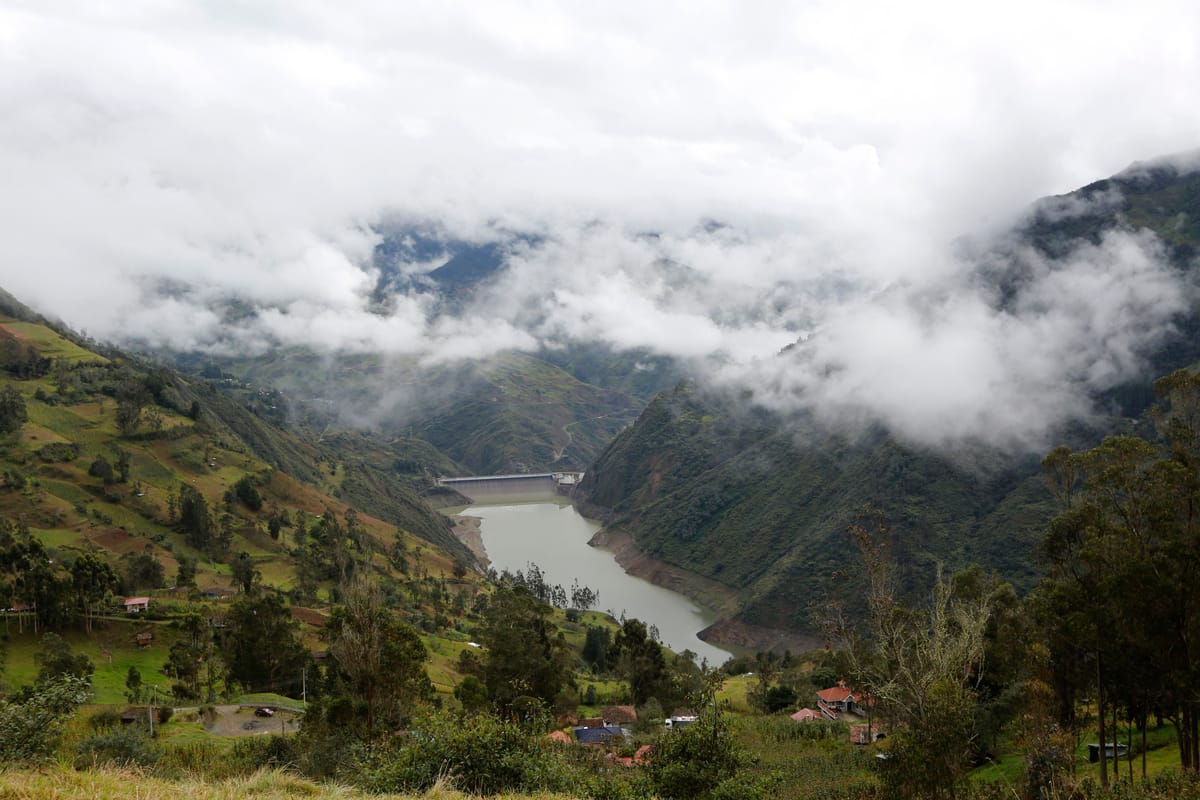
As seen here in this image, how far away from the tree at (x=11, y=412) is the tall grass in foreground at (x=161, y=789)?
81.9m

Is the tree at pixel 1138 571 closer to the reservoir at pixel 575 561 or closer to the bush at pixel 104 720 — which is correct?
the bush at pixel 104 720

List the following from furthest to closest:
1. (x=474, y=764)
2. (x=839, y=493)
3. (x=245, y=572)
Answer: (x=839, y=493), (x=245, y=572), (x=474, y=764)

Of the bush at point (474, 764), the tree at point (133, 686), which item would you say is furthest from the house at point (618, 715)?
the bush at point (474, 764)

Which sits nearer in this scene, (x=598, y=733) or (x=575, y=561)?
(x=598, y=733)

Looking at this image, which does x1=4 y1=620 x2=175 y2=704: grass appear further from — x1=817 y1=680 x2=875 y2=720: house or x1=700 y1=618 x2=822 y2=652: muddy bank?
x1=700 y1=618 x2=822 y2=652: muddy bank

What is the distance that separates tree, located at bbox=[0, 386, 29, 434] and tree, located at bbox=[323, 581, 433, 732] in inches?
2727

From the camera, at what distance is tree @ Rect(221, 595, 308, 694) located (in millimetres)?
41750

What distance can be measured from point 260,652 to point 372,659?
22117mm

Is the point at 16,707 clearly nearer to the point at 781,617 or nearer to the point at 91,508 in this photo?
the point at 91,508

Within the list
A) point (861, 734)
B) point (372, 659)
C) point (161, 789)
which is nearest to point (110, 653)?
point (372, 659)

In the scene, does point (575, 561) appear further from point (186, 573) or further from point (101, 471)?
point (186, 573)

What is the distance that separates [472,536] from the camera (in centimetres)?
14175

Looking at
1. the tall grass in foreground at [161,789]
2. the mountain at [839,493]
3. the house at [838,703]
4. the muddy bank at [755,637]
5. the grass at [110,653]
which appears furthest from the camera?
the mountain at [839,493]

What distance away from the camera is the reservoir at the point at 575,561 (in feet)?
307
